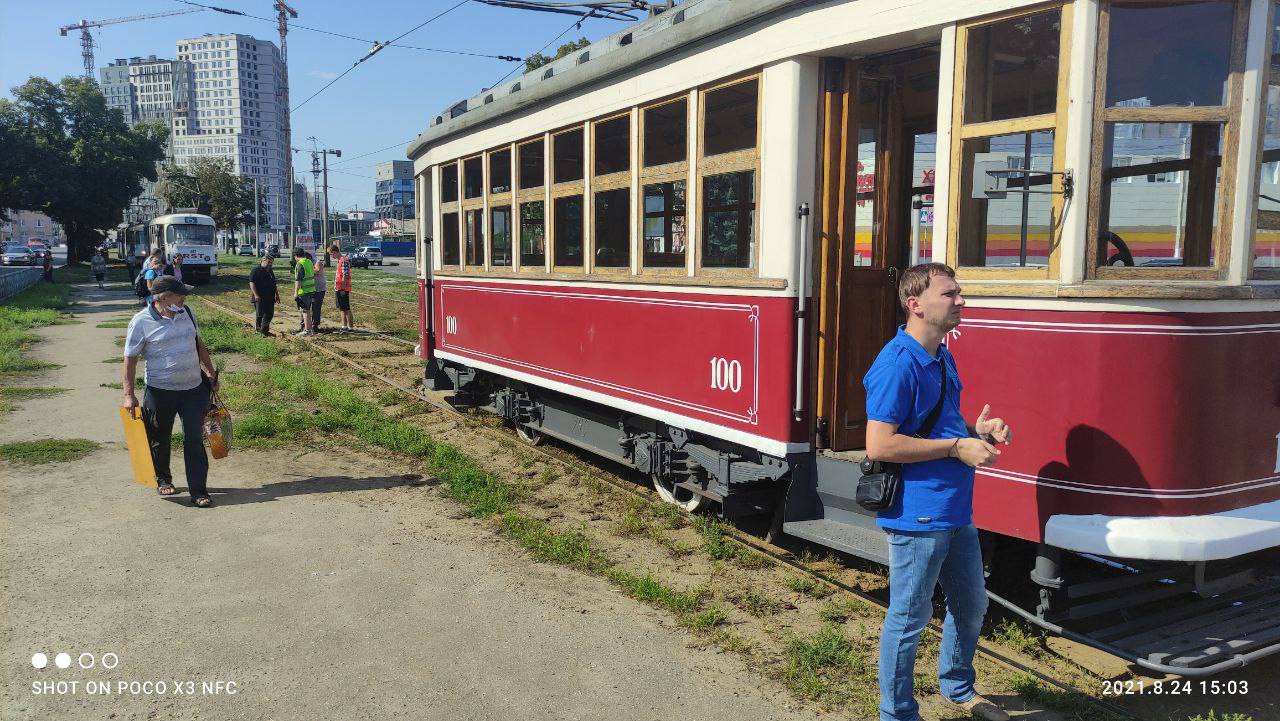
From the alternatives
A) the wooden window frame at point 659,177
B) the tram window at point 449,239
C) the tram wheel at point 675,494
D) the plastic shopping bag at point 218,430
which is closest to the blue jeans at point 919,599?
the wooden window frame at point 659,177

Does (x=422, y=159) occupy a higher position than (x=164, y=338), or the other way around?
(x=422, y=159)

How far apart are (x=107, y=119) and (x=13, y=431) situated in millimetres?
44777

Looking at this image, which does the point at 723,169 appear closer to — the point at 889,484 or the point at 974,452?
the point at 889,484

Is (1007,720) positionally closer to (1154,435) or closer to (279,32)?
(1154,435)

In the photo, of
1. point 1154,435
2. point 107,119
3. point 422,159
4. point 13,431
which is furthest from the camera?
point 107,119

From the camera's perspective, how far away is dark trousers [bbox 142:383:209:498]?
20.9 feet

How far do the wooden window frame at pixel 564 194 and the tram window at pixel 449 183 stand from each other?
2.32m

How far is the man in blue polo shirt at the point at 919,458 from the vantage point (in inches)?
120

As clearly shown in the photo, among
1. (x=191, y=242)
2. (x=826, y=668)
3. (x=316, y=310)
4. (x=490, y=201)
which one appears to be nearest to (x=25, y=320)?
(x=316, y=310)

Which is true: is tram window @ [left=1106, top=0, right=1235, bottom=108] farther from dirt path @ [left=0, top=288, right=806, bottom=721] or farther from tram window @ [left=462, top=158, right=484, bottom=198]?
tram window @ [left=462, top=158, right=484, bottom=198]

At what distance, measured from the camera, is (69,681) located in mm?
3914

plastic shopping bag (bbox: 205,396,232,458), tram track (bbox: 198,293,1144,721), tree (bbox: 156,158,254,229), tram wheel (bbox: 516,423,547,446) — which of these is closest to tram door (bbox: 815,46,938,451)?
tram track (bbox: 198,293,1144,721)

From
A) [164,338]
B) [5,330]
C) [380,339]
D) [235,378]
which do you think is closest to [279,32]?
[5,330]

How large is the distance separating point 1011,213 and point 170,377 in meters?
5.48
